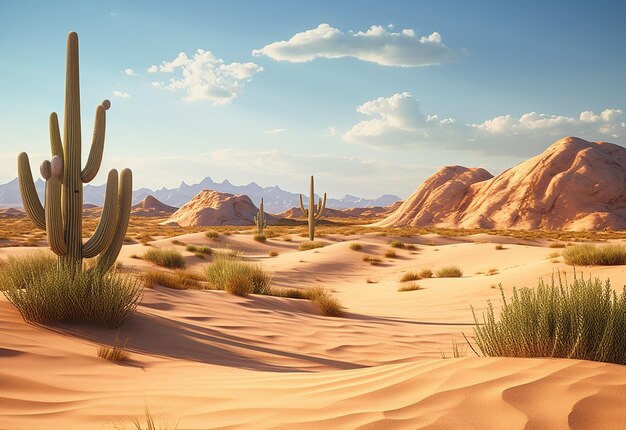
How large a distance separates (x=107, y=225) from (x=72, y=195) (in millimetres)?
718

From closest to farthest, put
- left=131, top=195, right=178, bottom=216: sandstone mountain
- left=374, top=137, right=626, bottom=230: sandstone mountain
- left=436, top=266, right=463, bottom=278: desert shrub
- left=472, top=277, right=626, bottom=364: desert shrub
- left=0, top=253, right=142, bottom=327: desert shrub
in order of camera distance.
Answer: left=472, top=277, right=626, bottom=364: desert shrub, left=0, top=253, right=142, bottom=327: desert shrub, left=436, top=266, right=463, bottom=278: desert shrub, left=374, top=137, right=626, bottom=230: sandstone mountain, left=131, top=195, right=178, bottom=216: sandstone mountain

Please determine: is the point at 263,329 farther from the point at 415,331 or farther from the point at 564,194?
the point at 564,194

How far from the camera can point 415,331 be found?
8562mm

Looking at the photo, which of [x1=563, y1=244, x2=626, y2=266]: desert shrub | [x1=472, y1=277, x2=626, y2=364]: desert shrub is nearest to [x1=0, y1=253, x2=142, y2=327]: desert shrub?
[x1=472, y1=277, x2=626, y2=364]: desert shrub

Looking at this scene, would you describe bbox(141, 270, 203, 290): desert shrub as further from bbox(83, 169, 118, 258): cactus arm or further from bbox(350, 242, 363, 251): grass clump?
bbox(350, 242, 363, 251): grass clump

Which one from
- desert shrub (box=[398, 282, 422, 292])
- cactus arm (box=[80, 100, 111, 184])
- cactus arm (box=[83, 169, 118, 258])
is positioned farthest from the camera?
desert shrub (box=[398, 282, 422, 292])

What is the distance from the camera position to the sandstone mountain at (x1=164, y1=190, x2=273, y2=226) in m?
80.5

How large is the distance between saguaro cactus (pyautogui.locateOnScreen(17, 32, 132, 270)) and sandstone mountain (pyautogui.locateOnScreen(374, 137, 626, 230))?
55.2 m

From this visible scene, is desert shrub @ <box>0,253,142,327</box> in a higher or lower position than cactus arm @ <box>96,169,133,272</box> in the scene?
lower

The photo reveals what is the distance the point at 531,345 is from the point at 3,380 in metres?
3.71

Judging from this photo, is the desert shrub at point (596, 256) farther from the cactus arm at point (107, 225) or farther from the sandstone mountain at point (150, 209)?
the sandstone mountain at point (150, 209)

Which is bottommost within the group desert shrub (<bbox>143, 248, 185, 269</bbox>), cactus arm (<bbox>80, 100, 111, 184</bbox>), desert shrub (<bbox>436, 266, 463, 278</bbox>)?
desert shrub (<bbox>436, 266, 463, 278</bbox>)

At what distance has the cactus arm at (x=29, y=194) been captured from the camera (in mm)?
7395

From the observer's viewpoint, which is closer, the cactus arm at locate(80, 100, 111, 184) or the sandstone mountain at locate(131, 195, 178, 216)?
the cactus arm at locate(80, 100, 111, 184)
